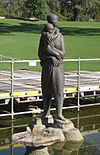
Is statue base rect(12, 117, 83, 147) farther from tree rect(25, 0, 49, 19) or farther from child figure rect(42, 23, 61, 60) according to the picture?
tree rect(25, 0, 49, 19)

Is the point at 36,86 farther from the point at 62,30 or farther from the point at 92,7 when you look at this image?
the point at 92,7

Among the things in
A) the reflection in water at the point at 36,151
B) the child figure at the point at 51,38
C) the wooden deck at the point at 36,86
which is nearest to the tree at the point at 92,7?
the wooden deck at the point at 36,86

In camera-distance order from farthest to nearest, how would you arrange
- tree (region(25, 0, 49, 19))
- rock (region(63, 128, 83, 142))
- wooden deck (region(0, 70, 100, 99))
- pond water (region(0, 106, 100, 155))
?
1. tree (region(25, 0, 49, 19))
2. wooden deck (region(0, 70, 100, 99))
3. rock (region(63, 128, 83, 142))
4. pond water (region(0, 106, 100, 155))

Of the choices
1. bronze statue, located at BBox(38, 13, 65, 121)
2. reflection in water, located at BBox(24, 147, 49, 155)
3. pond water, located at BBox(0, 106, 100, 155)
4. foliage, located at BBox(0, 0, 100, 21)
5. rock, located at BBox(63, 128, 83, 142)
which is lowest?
foliage, located at BBox(0, 0, 100, 21)

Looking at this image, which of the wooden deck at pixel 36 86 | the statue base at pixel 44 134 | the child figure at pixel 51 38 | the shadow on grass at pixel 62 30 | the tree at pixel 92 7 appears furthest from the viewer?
the tree at pixel 92 7

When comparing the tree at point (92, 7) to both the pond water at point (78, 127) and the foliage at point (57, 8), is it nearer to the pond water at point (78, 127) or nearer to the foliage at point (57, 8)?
the foliage at point (57, 8)

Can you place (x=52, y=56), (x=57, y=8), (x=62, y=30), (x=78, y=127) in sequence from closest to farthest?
1. (x=52, y=56)
2. (x=78, y=127)
3. (x=62, y=30)
4. (x=57, y=8)

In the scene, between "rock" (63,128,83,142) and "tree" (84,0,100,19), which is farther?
"tree" (84,0,100,19)

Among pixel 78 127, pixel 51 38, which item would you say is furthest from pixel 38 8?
pixel 51 38

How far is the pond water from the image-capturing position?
32.1 feet

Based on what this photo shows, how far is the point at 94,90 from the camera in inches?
619

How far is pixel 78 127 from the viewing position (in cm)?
1280

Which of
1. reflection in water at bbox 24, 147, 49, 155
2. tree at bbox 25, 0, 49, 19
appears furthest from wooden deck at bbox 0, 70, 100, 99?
tree at bbox 25, 0, 49, 19

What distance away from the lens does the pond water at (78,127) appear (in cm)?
978
